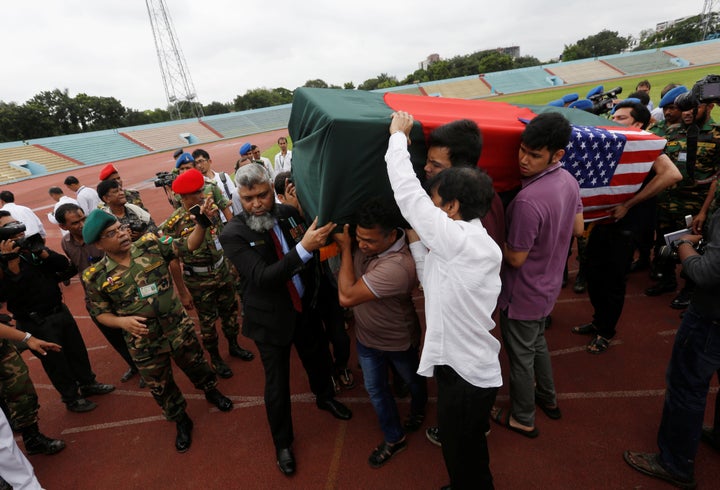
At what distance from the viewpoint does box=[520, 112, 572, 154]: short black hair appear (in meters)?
1.90

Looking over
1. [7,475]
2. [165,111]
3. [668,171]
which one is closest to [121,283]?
[7,475]

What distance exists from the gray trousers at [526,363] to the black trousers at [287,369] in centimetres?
145

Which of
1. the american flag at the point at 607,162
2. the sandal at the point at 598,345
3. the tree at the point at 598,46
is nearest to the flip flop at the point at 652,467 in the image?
the sandal at the point at 598,345

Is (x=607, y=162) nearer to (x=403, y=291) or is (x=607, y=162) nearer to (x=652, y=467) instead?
(x=403, y=291)

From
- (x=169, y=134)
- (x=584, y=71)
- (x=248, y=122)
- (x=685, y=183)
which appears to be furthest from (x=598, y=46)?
(x=685, y=183)

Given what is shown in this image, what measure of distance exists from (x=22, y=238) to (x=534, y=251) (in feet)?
13.7

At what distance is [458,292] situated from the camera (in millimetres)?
1600

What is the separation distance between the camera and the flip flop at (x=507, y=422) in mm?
2582

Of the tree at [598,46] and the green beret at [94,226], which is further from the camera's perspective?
the tree at [598,46]

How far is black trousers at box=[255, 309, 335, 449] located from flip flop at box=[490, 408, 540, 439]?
1.41m

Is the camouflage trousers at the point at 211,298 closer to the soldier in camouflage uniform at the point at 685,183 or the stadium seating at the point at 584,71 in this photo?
the soldier in camouflage uniform at the point at 685,183

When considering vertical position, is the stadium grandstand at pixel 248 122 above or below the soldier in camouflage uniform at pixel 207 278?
above

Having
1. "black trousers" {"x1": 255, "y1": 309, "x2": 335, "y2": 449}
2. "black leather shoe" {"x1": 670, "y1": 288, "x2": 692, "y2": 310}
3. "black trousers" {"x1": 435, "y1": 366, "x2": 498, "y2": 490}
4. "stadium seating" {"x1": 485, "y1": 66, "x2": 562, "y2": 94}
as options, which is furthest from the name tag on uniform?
"stadium seating" {"x1": 485, "y1": 66, "x2": 562, "y2": 94}

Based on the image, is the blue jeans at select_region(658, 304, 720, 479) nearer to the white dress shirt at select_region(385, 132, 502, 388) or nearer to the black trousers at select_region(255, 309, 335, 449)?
the white dress shirt at select_region(385, 132, 502, 388)
